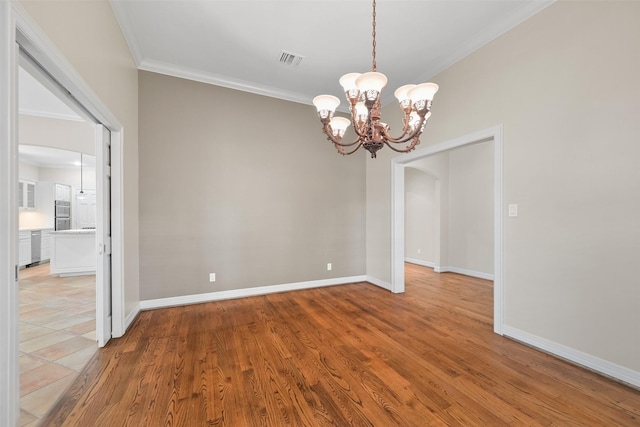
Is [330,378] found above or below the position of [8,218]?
below

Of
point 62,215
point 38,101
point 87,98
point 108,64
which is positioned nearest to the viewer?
point 87,98

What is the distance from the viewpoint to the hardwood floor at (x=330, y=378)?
62.1 inches

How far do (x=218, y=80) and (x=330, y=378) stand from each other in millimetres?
3942

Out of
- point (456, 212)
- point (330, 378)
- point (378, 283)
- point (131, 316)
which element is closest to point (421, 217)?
point (456, 212)

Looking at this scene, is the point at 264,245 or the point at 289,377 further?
the point at 264,245

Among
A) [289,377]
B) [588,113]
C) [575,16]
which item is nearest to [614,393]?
[588,113]

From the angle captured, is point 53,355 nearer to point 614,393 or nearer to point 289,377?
point 289,377

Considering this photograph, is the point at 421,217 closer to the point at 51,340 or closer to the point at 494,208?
the point at 494,208

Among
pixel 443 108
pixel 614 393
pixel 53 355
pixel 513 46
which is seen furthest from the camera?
pixel 443 108

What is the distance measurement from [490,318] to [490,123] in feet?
7.51

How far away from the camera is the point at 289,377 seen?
1955 millimetres

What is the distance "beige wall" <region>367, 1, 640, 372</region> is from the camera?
188 cm

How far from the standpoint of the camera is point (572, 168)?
215 centimetres

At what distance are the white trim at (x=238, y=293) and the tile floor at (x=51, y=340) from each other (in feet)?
2.16
